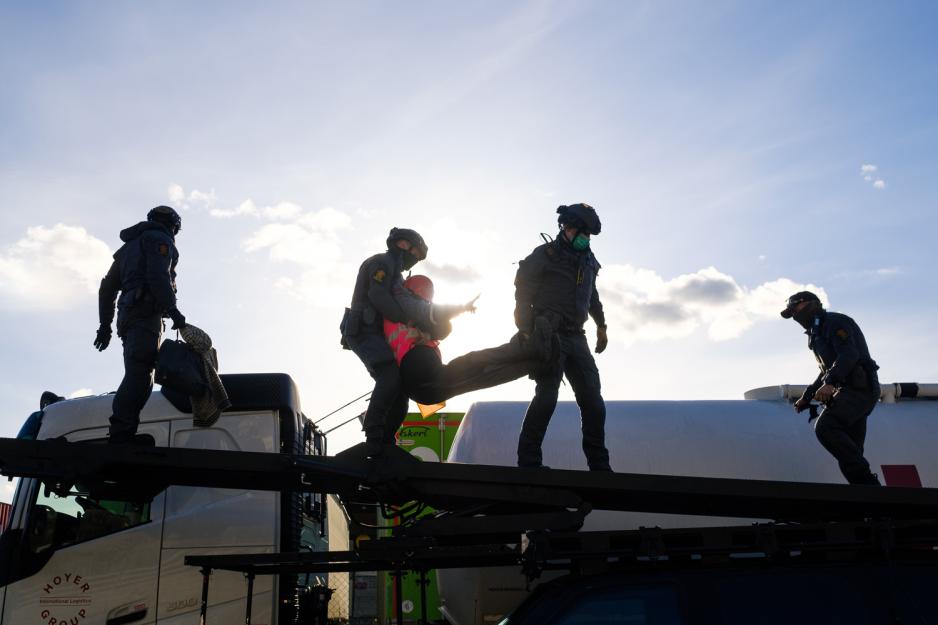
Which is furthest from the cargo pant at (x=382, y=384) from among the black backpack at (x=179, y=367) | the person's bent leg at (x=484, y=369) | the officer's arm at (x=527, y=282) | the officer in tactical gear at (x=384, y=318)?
the black backpack at (x=179, y=367)

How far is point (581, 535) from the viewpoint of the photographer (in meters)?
4.26

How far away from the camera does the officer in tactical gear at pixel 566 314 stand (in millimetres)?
5926

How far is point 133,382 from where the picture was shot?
596 cm

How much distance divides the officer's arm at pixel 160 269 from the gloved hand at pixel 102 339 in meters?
0.68

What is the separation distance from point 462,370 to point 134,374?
246 centimetres

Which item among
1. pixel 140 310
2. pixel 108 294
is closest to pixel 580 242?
pixel 140 310

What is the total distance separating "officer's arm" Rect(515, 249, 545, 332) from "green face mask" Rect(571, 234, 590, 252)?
10.0 inches

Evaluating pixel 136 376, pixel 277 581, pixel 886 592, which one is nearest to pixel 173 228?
pixel 136 376

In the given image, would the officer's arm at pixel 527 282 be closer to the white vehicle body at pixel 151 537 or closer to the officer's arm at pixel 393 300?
the officer's arm at pixel 393 300

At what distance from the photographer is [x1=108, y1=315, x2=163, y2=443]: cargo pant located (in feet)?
19.2

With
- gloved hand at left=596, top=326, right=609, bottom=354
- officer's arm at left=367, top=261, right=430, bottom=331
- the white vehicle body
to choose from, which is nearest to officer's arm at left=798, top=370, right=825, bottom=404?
gloved hand at left=596, top=326, right=609, bottom=354

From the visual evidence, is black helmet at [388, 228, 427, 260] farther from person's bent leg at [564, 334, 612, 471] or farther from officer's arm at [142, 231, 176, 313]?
officer's arm at [142, 231, 176, 313]

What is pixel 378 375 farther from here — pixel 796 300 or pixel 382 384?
pixel 796 300

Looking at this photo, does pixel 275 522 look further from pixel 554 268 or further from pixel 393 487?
Result: pixel 554 268
